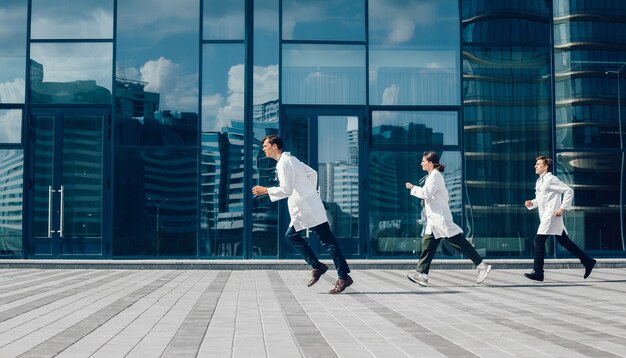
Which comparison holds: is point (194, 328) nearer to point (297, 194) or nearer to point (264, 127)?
point (297, 194)

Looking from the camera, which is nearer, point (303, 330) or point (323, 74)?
point (303, 330)

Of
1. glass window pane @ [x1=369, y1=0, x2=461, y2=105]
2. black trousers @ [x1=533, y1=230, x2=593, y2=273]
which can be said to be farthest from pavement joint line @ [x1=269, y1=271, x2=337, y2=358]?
glass window pane @ [x1=369, y1=0, x2=461, y2=105]

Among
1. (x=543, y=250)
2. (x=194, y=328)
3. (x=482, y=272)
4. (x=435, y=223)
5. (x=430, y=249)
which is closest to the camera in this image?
(x=194, y=328)

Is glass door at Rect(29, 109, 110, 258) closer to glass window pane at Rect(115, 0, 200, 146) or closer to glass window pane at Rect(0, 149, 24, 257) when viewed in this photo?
glass window pane at Rect(0, 149, 24, 257)

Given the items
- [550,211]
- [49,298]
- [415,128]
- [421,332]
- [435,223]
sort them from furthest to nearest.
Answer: [415,128], [550,211], [435,223], [49,298], [421,332]

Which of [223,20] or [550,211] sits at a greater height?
[223,20]

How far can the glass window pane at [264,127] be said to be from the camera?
17438 mm

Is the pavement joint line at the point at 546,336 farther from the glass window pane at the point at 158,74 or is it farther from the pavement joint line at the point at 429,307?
the glass window pane at the point at 158,74

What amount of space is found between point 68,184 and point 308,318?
1054 centimetres

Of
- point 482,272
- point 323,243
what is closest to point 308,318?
point 323,243

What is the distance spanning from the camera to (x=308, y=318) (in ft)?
26.3

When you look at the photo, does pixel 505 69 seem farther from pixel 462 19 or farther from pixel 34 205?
pixel 34 205

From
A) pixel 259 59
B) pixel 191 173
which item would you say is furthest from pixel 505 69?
pixel 191 173

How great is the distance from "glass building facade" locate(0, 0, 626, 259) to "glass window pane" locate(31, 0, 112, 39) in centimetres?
3
